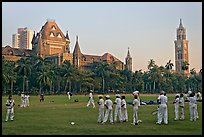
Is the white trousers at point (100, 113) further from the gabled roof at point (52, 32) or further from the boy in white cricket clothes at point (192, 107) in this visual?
the gabled roof at point (52, 32)

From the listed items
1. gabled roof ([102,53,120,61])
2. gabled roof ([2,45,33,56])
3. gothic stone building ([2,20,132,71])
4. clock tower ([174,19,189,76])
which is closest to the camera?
gabled roof ([2,45,33,56])

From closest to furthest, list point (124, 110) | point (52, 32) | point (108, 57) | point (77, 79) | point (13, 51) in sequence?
point (124, 110) → point (77, 79) → point (13, 51) → point (52, 32) → point (108, 57)

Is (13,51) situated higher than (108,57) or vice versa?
(13,51)

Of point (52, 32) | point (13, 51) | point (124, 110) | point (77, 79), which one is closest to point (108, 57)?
point (52, 32)

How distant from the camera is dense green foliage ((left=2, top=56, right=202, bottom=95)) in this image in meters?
74.2

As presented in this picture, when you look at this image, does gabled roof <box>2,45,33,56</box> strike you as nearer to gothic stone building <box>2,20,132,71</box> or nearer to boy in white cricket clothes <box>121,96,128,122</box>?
gothic stone building <box>2,20,132,71</box>

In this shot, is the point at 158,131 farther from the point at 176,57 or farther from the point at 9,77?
the point at 176,57

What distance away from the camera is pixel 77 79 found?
84.0 metres

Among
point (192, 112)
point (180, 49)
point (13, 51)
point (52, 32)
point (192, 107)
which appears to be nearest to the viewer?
point (192, 107)

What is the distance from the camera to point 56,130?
1427 centimetres

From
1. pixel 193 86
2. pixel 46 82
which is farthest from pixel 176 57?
pixel 46 82

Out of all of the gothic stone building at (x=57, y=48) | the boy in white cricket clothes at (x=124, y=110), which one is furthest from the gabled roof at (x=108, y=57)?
the boy in white cricket clothes at (x=124, y=110)

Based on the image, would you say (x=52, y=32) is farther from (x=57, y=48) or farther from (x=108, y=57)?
(x=108, y=57)

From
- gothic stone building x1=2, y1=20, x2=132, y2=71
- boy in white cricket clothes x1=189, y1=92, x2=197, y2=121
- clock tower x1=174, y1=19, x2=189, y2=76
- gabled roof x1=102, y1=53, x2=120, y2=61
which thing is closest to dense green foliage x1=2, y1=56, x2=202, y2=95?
gothic stone building x1=2, y1=20, x2=132, y2=71
